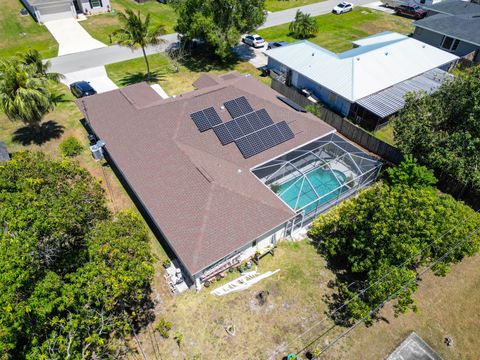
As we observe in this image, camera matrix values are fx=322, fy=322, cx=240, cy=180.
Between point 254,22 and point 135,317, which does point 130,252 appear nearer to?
point 135,317

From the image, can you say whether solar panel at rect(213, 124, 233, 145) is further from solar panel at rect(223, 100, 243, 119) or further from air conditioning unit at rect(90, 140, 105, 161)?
air conditioning unit at rect(90, 140, 105, 161)

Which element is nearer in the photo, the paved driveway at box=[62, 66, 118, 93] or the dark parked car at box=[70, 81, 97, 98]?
the dark parked car at box=[70, 81, 97, 98]

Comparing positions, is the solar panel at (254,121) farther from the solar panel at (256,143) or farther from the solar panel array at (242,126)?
the solar panel at (256,143)

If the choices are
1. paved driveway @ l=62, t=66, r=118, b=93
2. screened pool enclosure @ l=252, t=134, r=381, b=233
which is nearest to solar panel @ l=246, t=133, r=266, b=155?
screened pool enclosure @ l=252, t=134, r=381, b=233

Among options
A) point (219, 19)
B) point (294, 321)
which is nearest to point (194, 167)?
point (294, 321)

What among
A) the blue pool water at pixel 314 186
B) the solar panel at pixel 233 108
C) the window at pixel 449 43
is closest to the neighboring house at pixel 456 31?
the window at pixel 449 43

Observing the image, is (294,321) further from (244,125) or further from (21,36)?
(21,36)

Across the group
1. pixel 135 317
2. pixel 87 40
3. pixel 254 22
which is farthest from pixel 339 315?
pixel 87 40
